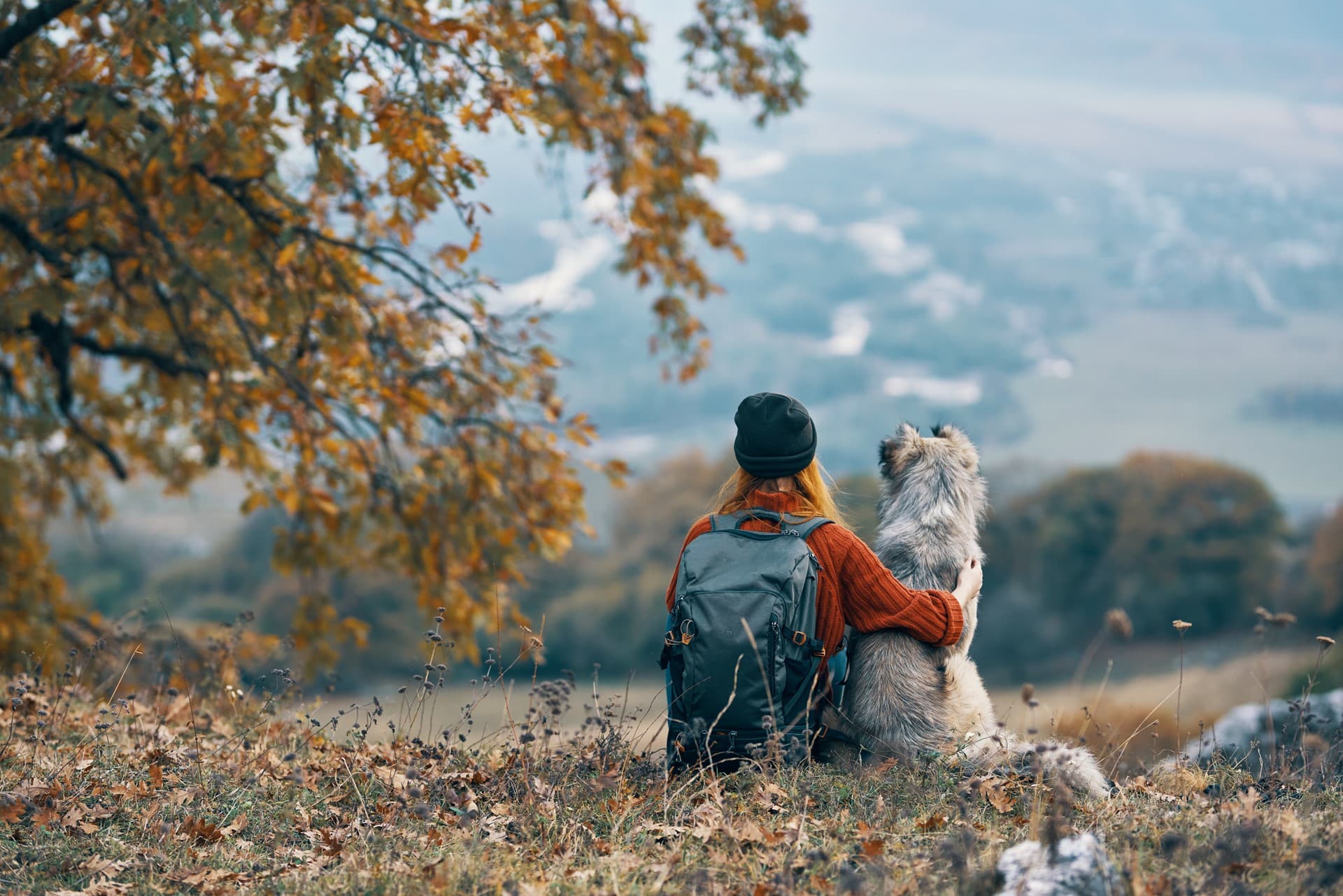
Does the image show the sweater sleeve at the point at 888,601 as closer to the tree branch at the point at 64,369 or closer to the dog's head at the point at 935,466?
the dog's head at the point at 935,466

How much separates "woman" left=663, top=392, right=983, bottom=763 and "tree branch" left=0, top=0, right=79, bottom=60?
5140 millimetres

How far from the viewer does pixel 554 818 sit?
3.94 m

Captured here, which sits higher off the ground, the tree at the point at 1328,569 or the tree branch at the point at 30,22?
the tree branch at the point at 30,22

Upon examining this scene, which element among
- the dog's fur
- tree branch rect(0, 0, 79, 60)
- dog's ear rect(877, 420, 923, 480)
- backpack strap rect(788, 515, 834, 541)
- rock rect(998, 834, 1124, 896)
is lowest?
rock rect(998, 834, 1124, 896)

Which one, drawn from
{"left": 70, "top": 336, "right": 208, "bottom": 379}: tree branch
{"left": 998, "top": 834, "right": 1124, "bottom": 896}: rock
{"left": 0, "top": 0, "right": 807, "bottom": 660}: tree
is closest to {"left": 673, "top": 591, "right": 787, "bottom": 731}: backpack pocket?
{"left": 998, "top": 834, "right": 1124, "bottom": 896}: rock

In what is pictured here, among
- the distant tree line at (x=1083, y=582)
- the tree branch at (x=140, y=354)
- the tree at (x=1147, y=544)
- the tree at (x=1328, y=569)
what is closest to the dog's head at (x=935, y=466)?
the tree branch at (x=140, y=354)

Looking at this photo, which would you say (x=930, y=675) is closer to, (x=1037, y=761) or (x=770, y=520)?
(x=1037, y=761)

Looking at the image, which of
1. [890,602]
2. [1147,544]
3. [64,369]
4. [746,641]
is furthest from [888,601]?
[1147,544]

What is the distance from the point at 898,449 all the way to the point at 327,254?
158 inches

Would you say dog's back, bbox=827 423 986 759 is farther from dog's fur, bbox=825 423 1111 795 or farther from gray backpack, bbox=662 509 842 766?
gray backpack, bbox=662 509 842 766

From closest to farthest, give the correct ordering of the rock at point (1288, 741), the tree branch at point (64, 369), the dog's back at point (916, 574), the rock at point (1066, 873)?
the rock at point (1066, 873), the dog's back at point (916, 574), the rock at point (1288, 741), the tree branch at point (64, 369)

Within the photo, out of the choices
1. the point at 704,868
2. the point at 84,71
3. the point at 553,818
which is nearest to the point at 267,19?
the point at 84,71

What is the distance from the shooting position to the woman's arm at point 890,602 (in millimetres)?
4078

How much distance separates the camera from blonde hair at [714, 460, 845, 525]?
4.28 m
